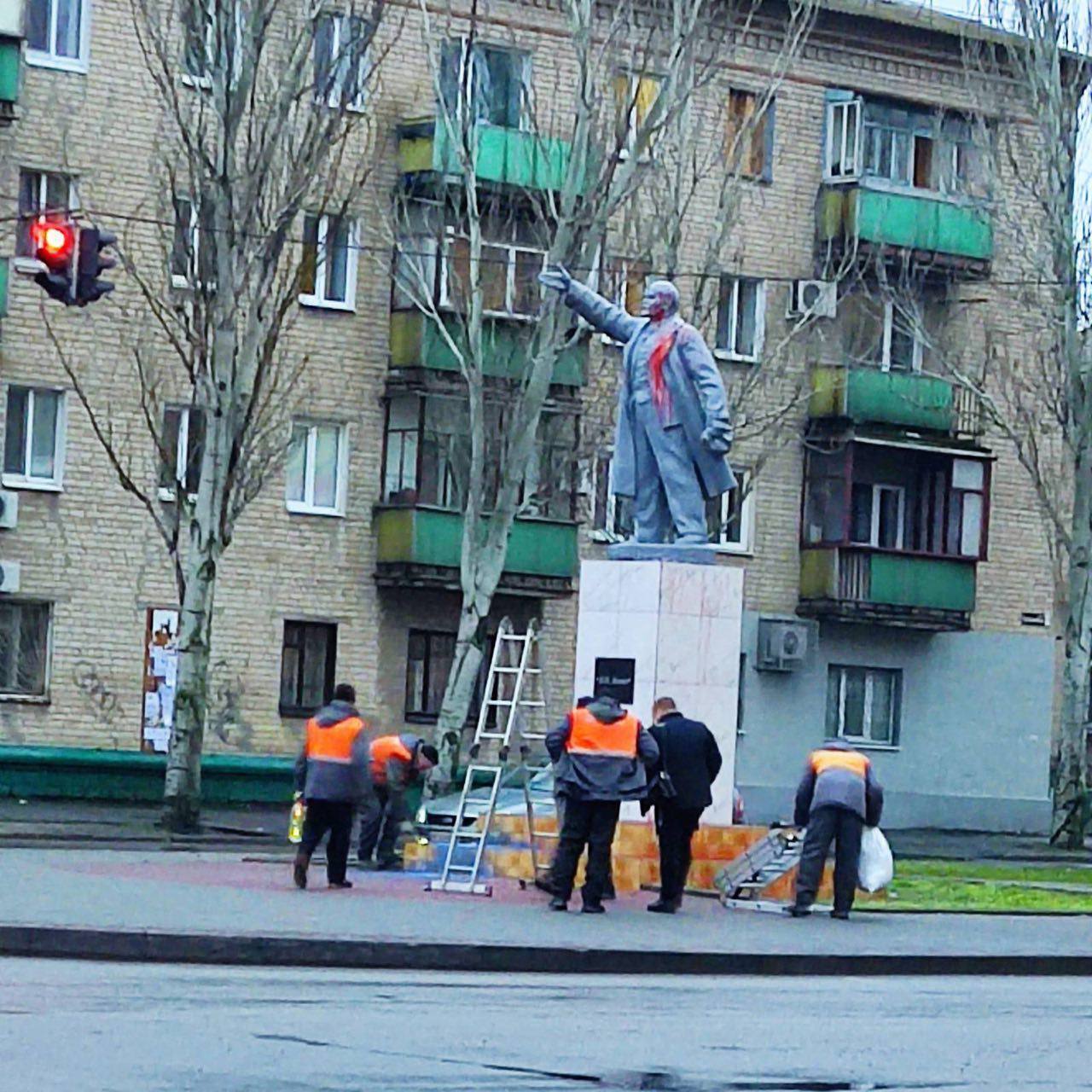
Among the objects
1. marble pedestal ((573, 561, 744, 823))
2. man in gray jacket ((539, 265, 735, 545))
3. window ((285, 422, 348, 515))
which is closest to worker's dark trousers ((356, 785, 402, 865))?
marble pedestal ((573, 561, 744, 823))

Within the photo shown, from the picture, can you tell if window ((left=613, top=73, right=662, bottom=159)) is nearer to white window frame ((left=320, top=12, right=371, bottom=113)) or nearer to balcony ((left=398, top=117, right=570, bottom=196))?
balcony ((left=398, top=117, right=570, bottom=196))

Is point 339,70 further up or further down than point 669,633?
further up

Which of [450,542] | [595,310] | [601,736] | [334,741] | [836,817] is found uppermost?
[595,310]

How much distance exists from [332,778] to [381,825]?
14.2 ft

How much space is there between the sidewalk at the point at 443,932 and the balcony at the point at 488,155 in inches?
744

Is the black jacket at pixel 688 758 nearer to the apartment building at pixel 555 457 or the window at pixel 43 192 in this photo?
the apartment building at pixel 555 457

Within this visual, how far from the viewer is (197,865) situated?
88.0ft

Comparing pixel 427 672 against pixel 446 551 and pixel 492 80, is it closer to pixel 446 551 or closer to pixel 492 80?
pixel 446 551

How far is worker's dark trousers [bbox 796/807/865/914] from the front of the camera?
2344 cm

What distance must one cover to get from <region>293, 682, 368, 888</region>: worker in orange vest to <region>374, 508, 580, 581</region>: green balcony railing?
21227 mm

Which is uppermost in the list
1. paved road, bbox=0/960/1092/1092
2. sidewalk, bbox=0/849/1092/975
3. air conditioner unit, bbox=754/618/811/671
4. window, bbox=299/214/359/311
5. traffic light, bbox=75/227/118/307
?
window, bbox=299/214/359/311

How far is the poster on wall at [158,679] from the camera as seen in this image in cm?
4281

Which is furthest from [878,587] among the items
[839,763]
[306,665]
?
[839,763]

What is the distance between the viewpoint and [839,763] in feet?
77.4
